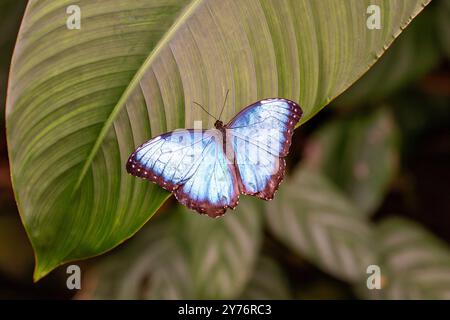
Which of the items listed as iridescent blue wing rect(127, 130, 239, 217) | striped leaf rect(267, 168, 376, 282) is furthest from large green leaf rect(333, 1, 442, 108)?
iridescent blue wing rect(127, 130, 239, 217)

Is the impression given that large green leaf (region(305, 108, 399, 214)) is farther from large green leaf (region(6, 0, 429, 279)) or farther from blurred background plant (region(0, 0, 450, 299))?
large green leaf (region(6, 0, 429, 279))

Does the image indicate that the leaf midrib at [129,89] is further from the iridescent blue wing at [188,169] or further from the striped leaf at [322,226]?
the striped leaf at [322,226]

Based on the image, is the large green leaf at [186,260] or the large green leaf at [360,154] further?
the large green leaf at [360,154]

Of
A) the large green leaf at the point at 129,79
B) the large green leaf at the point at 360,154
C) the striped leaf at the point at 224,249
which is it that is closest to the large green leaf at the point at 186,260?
the striped leaf at the point at 224,249

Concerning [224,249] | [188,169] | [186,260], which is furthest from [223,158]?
[186,260]

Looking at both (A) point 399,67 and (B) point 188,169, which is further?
(A) point 399,67

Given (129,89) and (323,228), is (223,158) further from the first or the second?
(323,228)

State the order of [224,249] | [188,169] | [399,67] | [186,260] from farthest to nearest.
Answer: [399,67], [186,260], [224,249], [188,169]
